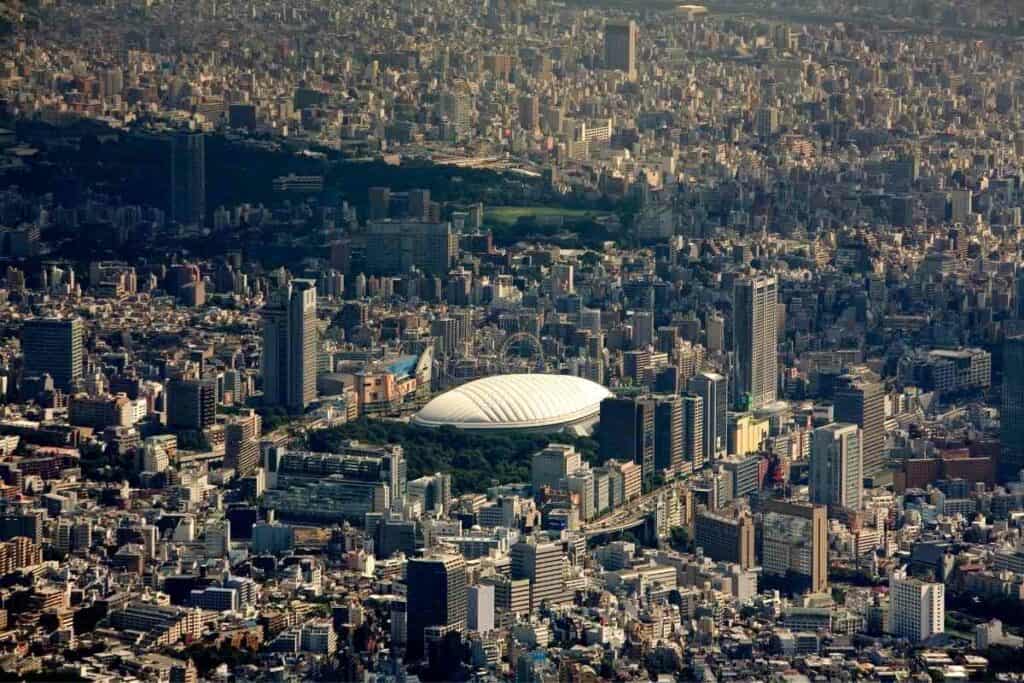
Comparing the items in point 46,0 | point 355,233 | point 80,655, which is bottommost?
point 80,655

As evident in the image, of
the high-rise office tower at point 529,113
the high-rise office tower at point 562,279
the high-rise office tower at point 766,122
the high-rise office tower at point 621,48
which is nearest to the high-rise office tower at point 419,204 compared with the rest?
the high-rise office tower at point 562,279

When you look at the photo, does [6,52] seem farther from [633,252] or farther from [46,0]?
[633,252]

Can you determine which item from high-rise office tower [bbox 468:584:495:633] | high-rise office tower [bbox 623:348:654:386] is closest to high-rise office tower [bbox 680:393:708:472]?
high-rise office tower [bbox 623:348:654:386]

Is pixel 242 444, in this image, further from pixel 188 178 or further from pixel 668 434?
pixel 188 178

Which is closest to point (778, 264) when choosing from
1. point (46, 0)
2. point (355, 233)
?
point (355, 233)

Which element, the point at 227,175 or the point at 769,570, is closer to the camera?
the point at 769,570

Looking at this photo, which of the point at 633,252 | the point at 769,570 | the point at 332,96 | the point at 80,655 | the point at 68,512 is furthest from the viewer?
the point at 332,96

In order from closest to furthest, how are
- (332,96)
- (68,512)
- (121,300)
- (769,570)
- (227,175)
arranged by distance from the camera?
(769,570) < (68,512) < (121,300) < (227,175) < (332,96)
